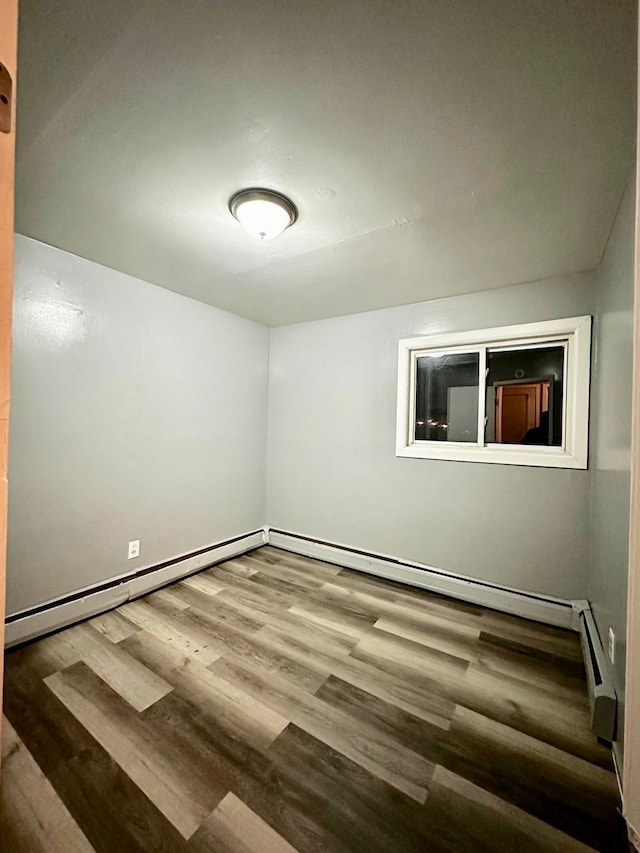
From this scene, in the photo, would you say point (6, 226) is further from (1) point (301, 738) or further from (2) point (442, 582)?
(2) point (442, 582)

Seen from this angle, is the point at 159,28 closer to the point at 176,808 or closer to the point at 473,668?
the point at 176,808

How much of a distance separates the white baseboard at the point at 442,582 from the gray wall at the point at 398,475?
0.23ft

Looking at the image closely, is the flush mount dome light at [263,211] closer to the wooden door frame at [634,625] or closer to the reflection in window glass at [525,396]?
the wooden door frame at [634,625]

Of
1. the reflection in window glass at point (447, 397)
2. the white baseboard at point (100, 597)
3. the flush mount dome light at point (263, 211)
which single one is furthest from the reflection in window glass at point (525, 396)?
the white baseboard at point (100, 597)

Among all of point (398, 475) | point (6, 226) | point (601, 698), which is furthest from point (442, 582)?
point (6, 226)

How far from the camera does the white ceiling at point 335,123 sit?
88cm

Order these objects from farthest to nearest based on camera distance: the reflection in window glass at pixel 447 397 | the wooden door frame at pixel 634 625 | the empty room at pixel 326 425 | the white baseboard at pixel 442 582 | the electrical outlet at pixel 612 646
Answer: the reflection in window glass at pixel 447 397 → the white baseboard at pixel 442 582 → the electrical outlet at pixel 612 646 → the empty room at pixel 326 425 → the wooden door frame at pixel 634 625

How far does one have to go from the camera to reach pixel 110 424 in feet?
7.72

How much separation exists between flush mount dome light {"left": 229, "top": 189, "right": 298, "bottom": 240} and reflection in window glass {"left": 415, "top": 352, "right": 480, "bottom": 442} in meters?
1.71

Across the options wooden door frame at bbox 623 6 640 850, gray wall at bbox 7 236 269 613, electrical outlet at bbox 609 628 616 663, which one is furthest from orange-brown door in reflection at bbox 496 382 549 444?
gray wall at bbox 7 236 269 613

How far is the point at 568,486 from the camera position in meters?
2.21

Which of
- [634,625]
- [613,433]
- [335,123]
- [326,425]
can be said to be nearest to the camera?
[634,625]

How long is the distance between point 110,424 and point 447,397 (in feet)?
8.68

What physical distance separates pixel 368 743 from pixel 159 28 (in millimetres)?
2565
